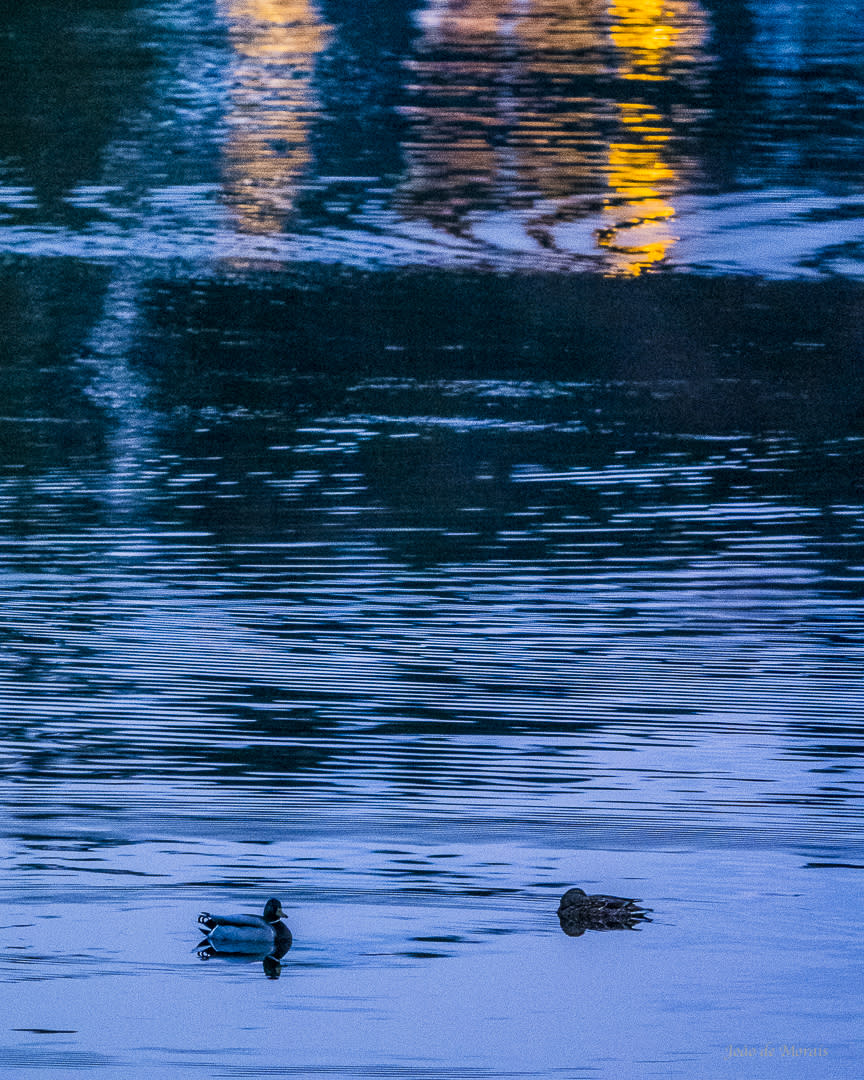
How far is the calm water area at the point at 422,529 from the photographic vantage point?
242 centimetres

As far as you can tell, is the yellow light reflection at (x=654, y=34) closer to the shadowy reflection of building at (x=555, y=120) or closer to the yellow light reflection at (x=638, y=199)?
the shadowy reflection of building at (x=555, y=120)

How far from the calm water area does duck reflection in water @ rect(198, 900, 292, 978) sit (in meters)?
0.02

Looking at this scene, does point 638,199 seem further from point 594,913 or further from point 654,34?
point 594,913

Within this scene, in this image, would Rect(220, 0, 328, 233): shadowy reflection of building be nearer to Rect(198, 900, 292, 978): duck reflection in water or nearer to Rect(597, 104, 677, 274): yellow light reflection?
Rect(597, 104, 677, 274): yellow light reflection

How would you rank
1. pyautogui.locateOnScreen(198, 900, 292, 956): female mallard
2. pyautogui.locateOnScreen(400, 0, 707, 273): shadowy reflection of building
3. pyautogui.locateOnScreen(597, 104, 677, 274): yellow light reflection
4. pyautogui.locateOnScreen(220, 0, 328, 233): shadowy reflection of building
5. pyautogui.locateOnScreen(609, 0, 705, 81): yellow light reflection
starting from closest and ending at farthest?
pyautogui.locateOnScreen(198, 900, 292, 956): female mallard
pyautogui.locateOnScreen(597, 104, 677, 274): yellow light reflection
pyautogui.locateOnScreen(400, 0, 707, 273): shadowy reflection of building
pyautogui.locateOnScreen(220, 0, 328, 233): shadowy reflection of building
pyautogui.locateOnScreen(609, 0, 705, 81): yellow light reflection

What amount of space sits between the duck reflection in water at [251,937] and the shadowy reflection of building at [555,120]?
3.34 meters

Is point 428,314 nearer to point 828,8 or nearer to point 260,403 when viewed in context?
point 260,403

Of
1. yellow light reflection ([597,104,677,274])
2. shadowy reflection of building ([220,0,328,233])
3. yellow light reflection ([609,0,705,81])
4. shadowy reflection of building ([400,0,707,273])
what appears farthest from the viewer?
yellow light reflection ([609,0,705,81])

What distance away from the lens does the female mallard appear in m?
2.34

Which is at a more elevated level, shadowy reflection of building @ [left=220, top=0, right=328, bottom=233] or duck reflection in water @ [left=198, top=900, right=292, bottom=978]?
shadowy reflection of building @ [left=220, top=0, right=328, bottom=233]

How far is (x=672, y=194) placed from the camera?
232 inches

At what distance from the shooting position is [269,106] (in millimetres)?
6625

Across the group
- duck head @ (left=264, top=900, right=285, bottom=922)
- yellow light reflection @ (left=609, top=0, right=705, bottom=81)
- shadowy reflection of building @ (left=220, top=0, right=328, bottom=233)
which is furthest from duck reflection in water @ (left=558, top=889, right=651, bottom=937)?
yellow light reflection @ (left=609, top=0, right=705, bottom=81)

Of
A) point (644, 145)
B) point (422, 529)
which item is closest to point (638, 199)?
point (644, 145)
